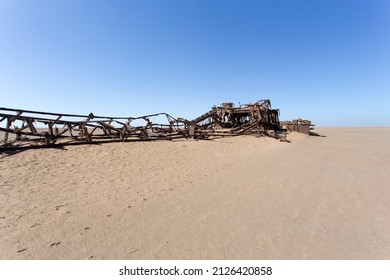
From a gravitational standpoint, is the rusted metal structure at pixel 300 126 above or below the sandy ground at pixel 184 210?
above

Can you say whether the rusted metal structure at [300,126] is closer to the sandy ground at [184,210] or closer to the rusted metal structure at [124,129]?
the rusted metal structure at [124,129]

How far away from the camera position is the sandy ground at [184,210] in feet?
11.5

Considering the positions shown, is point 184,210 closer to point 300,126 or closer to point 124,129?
point 124,129

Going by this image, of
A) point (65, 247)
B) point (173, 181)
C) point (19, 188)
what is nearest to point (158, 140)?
point (173, 181)

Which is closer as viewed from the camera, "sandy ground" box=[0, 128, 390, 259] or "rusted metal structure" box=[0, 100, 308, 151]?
"sandy ground" box=[0, 128, 390, 259]

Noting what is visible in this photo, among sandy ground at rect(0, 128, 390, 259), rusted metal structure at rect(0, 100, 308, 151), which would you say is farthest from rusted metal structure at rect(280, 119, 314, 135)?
sandy ground at rect(0, 128, 390, 259)

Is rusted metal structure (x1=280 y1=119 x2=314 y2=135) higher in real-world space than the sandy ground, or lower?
higher

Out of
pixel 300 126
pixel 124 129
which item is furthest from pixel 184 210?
pixel 300 126

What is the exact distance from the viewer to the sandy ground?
352 centimetres

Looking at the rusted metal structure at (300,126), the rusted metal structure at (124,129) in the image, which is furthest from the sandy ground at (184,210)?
the rusted metal structure at (300,126)

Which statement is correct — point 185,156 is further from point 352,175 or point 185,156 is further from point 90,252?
point 90,252

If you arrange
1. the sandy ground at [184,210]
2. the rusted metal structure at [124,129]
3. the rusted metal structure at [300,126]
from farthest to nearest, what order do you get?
the rusted metal structure at [300,126]
the rusted metal structure at [124,129]
the sandy ground at [184,210]

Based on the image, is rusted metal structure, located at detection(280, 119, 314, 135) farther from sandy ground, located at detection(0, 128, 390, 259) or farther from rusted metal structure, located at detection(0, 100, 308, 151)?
sandy ground, located at detection(0, 128, 390, 259)

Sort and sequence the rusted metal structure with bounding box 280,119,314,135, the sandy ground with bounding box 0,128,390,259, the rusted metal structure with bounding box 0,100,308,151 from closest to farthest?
the sandy ground with bounding box 0,128,390,259 → the rusted metal structure with bounding box 0,100,308,151 → the rusted metal structure with bounding box 280,119,314,135
